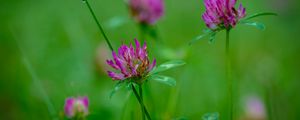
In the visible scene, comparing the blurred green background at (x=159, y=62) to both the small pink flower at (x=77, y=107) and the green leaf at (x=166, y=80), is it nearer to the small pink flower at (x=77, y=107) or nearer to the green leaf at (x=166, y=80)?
the small pink flower at (x=77, y=107)

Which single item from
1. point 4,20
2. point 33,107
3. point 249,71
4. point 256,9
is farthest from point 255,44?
point 4,20

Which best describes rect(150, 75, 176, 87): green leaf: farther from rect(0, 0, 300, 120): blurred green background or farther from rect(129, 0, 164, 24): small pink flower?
rect(129, 0, 164, 24): small pink flower

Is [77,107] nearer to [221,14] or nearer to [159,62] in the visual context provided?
[221,14]

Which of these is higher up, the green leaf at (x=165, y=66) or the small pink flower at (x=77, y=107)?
the green leaf at (x=165, y=66)

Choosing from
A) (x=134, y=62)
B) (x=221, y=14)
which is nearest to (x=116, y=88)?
(x=134, y=62)

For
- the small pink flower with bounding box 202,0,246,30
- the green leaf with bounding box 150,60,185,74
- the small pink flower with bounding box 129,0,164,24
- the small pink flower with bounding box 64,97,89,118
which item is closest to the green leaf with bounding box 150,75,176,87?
the green leaf with bounding box 150,60,185,74

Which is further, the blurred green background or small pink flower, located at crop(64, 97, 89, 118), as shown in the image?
the blurred green background

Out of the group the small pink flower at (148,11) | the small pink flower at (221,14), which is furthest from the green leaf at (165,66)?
the small pink flower at (148,11)
